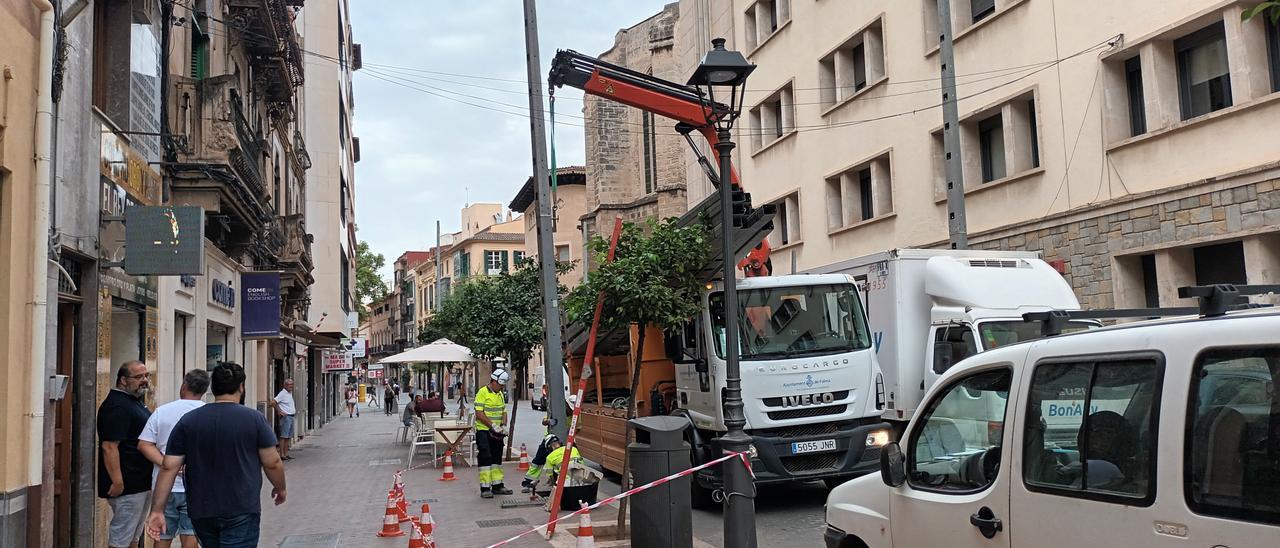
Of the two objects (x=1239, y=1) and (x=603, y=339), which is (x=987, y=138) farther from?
(x=603, y=339)

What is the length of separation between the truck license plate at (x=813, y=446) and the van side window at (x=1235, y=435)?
758 cm

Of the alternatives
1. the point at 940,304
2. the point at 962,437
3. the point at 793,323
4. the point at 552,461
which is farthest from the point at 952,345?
the point at 962,437

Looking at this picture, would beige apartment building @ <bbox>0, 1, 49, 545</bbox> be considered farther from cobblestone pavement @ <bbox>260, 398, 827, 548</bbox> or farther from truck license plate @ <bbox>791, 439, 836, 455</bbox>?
truck license plate @ <bbox>791, 439, 836, 455</bbox>

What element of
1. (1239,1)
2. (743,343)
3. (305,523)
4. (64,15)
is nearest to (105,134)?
(64,15)

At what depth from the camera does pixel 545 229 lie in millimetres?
13664

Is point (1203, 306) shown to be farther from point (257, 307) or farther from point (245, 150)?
point (257, 307)

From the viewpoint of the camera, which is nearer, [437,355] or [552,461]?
[552,461]

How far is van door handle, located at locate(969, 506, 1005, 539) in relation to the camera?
4.35m

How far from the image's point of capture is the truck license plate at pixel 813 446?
10953 millimetres

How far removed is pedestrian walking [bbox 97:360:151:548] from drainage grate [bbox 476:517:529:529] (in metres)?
4.28

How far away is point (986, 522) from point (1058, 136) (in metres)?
14.1

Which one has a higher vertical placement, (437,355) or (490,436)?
(437,355)

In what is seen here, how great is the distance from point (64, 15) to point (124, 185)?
2.25 m

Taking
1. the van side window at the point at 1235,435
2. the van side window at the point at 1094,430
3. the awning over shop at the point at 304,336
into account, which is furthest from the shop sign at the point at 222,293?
the van side window at the point at 1235,435
